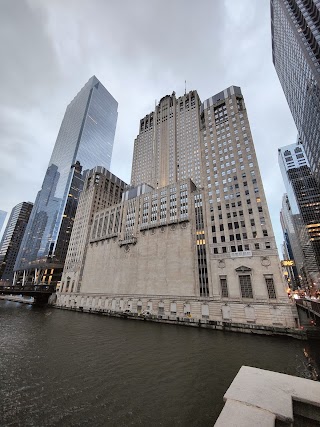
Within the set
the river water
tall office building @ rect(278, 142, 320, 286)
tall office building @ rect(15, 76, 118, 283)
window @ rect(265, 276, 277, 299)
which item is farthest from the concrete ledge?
tall office building @ rect(278, 142, 320, 286)

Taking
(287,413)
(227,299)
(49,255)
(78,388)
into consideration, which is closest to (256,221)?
(227,299)

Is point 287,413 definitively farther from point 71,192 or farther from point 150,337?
point 71,192

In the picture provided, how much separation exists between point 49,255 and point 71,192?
53.8 meters

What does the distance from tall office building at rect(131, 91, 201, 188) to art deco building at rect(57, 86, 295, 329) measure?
16751 millimetres

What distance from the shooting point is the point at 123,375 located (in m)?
19.8

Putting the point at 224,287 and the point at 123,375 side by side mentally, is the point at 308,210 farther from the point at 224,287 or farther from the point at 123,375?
the point at 123,375

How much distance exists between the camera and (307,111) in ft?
370

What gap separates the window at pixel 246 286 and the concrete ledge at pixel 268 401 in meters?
52.3

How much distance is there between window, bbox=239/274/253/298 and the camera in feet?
172

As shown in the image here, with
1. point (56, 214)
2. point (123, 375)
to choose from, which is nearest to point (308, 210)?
point (123, 375)

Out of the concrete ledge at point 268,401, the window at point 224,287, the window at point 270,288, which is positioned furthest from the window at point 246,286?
the concrete ledge at point 268,401

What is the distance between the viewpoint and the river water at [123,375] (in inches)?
530

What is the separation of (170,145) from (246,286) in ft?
312

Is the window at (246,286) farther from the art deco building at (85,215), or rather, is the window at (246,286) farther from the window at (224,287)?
the art deco building at (85,215)
